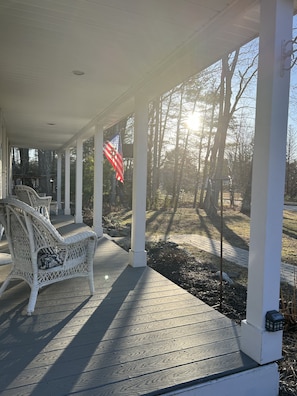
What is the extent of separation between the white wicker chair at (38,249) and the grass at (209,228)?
4.65 m

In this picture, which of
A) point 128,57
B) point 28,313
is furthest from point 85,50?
point 28,313

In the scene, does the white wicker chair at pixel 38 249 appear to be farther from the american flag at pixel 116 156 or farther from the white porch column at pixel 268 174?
the american flag at pixel 116 156

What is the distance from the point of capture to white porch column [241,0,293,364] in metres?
1.90

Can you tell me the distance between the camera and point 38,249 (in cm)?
271

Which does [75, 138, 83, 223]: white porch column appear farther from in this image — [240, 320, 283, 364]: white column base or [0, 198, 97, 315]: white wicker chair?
[240, 320, 283, 364]: white column base

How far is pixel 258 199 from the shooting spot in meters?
1.99

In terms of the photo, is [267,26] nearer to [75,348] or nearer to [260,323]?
[260,323]

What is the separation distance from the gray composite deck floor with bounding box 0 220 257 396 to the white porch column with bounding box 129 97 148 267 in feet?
2.83

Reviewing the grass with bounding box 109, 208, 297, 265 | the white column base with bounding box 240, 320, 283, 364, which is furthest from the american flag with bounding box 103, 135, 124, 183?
the white column base with bounding box 240, 320, 283, 364

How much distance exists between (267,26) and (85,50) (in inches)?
68.3

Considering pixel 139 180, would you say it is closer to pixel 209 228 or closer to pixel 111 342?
pixel 111 342

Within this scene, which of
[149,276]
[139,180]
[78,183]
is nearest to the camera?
[149,276]

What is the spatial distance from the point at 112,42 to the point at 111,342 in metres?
2.52

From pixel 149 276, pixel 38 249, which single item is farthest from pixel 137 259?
pixel 38 249
